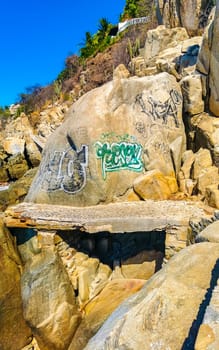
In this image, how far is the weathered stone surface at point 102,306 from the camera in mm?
6117

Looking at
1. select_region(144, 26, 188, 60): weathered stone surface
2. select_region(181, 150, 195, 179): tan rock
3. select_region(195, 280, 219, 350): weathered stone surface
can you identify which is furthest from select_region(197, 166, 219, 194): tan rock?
select_region(144, 26, 188, 60): weathered stone surface

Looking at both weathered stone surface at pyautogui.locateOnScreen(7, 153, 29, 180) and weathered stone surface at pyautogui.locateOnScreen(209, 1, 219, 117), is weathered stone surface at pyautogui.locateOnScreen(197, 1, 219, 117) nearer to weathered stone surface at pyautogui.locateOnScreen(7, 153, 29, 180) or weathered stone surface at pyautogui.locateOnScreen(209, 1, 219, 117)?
weathered stone surface at pyautogui.locateOnScreen(209, 1, 219, 117)

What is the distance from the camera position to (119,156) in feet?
28.5

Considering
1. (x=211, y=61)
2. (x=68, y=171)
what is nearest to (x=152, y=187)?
(x=68, y=171)

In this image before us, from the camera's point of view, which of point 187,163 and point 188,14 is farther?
point 188,14

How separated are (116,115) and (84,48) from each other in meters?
27.7

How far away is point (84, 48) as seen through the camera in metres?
33.2

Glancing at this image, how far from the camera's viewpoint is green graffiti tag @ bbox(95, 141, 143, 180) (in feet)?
27.6

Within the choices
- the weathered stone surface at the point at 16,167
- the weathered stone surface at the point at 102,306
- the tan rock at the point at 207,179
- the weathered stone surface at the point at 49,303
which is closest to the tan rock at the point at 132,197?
the tan rock at the point at 207,179

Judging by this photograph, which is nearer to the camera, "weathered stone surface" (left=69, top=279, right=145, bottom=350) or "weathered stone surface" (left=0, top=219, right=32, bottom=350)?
"weathered stone surface" (left=69, top=279, right=145, bottom=350)

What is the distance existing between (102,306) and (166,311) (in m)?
4.24

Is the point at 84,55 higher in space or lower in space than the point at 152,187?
higher

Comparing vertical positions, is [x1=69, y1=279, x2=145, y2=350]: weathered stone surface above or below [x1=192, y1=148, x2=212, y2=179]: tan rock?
below

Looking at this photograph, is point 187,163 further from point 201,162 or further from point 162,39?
point 162,39
